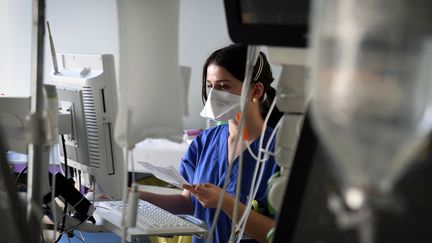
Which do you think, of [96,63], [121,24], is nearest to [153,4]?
[121,24]

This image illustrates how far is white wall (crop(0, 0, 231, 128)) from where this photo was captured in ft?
13.0

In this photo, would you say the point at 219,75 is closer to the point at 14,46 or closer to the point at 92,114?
the point at 92,114

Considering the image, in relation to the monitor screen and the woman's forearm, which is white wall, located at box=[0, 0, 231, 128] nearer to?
the woman's forearm

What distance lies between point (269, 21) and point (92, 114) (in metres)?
0.95

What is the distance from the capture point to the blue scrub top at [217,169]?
69.9 inches

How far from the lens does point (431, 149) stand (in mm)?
621

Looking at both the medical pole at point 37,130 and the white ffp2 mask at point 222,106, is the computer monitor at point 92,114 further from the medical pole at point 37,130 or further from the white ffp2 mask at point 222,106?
the medical pole at point 37,130

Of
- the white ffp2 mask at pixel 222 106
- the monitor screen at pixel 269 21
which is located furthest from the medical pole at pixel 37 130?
the white ffp2 mask at pixel 222 106

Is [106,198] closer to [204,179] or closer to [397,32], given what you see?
[204,179]

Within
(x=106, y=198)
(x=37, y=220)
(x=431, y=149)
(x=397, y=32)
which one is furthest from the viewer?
(x=106, y=198)

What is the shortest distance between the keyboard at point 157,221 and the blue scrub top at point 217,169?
0.17m

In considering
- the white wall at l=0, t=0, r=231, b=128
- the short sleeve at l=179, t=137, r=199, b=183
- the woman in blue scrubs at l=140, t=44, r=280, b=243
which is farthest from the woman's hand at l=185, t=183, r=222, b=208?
the white wall at l=0, t=0, r=231, b=128

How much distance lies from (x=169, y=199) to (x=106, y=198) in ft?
0.82

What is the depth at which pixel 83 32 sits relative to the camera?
433 cm
